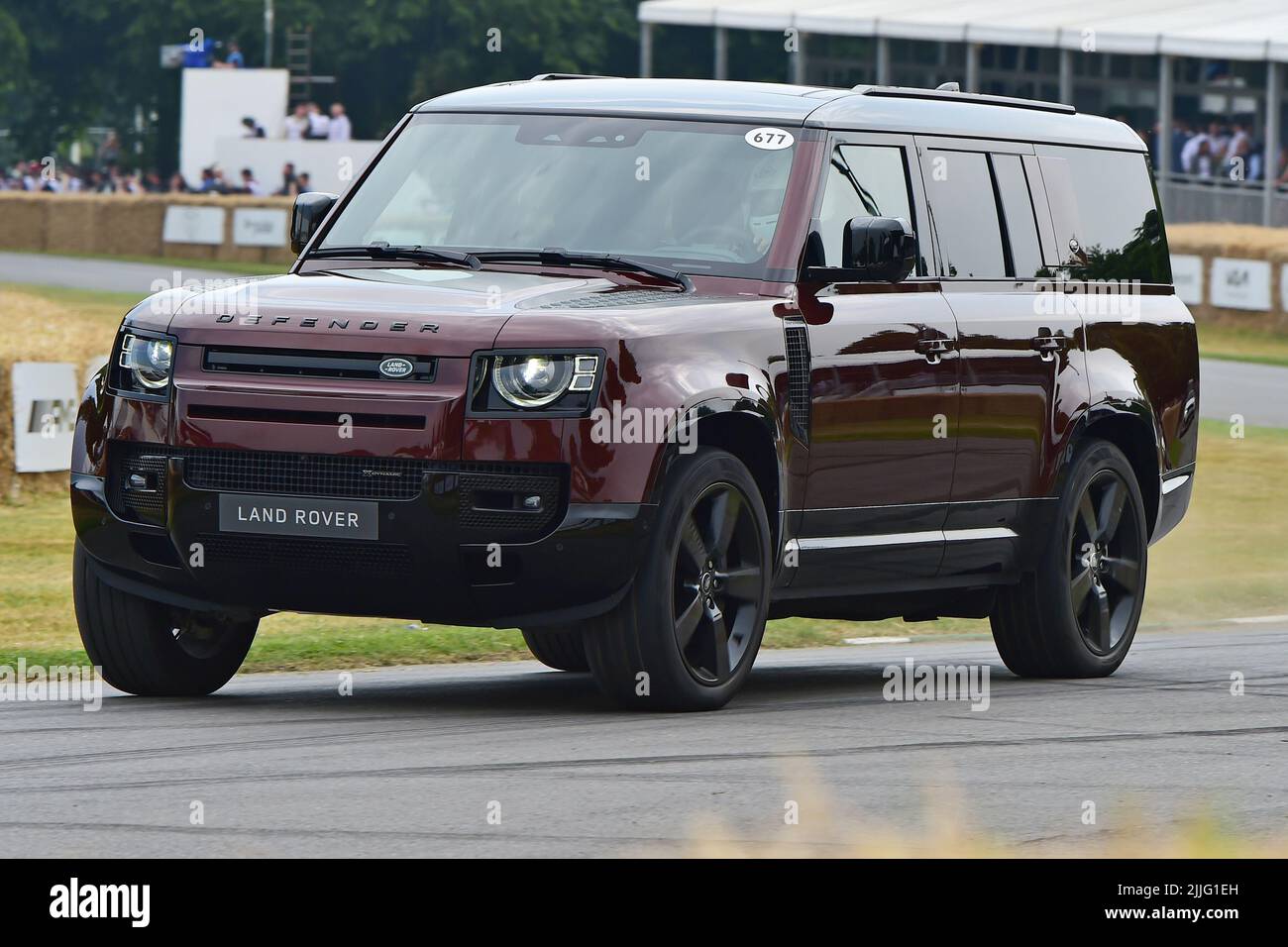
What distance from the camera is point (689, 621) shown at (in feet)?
29.2

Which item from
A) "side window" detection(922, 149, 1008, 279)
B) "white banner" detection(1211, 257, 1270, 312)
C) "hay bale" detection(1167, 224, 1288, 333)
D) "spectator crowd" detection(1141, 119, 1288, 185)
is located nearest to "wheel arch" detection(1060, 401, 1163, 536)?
"side window" detection(922, 149, 1008, 279)

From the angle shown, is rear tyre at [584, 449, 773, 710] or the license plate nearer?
the license plate

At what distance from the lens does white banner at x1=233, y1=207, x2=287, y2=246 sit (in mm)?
47344

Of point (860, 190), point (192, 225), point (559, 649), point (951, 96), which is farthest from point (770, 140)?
point (192, 225)

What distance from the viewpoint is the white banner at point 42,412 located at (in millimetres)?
18516

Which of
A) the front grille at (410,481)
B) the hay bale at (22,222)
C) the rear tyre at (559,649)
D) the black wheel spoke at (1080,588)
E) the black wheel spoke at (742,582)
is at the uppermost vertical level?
the front grille at (410,481)

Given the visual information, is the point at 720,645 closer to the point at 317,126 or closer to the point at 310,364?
the point at 310,364

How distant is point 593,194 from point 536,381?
1509mm

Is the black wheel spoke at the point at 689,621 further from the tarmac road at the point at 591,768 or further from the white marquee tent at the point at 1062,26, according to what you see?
the white marquee tent at the point at 1062,26

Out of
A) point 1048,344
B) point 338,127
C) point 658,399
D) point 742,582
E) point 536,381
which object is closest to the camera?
point 536,381

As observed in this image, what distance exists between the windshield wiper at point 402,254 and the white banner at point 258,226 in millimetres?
37551

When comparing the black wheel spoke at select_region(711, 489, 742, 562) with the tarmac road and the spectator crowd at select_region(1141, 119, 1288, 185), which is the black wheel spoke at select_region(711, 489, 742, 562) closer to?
the tarmac road

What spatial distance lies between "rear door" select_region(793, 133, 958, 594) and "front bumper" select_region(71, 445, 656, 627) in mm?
1213

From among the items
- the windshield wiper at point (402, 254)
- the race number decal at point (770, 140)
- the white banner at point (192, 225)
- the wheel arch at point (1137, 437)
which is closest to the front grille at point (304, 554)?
the windshield wiper at point (402, 254)
